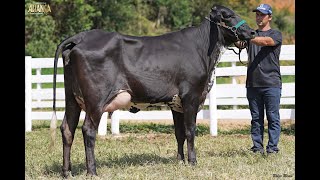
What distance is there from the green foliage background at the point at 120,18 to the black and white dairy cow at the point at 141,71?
17.1 metres

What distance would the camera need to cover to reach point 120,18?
3134 cm

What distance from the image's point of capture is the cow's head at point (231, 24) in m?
8.09

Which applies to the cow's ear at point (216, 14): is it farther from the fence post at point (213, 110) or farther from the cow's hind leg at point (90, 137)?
the fence post at point (213, 110)

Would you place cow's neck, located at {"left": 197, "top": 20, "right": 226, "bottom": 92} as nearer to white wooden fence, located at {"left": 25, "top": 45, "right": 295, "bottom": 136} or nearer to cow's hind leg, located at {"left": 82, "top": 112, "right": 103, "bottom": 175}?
cow's hind leg, located at {"left": 82, "top": 112, "right": 103, "bottom": 175}

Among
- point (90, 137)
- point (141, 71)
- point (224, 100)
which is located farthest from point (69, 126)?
point (224, 100)

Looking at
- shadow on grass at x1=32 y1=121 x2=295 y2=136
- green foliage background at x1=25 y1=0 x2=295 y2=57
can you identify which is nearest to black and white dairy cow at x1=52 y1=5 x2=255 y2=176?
shadow on grass at x1=32 y1=121 x2=295 y2=136

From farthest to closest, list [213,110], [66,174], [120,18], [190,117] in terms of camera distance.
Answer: [120,18]
[213,110]
[190,117]
[66,174]

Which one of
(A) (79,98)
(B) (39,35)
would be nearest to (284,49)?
(A) (79,98)

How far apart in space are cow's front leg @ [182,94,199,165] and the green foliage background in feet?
57.3

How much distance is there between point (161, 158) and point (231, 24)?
2.23 metres

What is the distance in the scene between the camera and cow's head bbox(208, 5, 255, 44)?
8.09m

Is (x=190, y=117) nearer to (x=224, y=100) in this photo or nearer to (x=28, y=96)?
(x=224, y=100)
